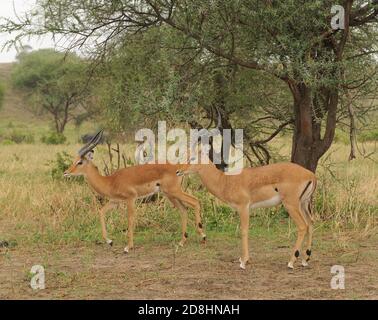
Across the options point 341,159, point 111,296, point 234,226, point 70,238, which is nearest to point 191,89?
point 234,226

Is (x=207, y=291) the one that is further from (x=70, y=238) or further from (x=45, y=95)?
(x=45, y=95)

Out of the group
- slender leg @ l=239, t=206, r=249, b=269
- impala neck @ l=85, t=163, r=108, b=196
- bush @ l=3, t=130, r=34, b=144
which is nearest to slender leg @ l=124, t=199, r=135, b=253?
impala neck @ l=85, t=163, r=108, b=196

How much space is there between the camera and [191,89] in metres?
8.25

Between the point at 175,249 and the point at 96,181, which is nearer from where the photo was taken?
the point at 175,249

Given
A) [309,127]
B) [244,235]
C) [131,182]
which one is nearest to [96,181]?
[131,182]

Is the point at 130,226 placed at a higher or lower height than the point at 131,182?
lower

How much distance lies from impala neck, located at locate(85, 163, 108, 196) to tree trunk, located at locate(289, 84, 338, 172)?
2.69m

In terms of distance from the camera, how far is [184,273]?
5.90m

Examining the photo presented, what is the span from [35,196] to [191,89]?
10.1ft

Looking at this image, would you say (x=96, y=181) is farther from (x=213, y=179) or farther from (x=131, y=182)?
(x=213, y=179)

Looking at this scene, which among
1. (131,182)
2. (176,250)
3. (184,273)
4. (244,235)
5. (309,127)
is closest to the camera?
(184,273)

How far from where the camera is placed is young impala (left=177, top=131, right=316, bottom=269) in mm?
6086

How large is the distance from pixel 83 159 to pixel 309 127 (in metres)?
2.99

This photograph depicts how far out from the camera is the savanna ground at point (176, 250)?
5352 mm
